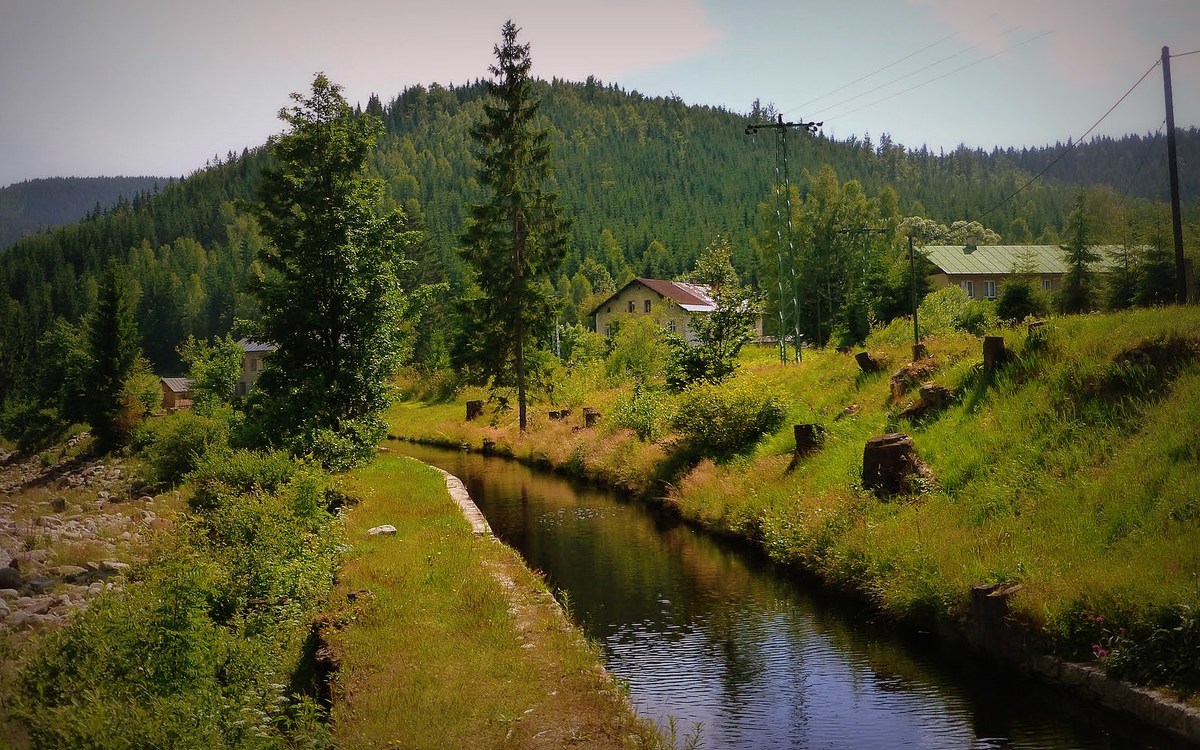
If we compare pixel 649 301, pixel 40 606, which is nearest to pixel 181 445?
pixel 40 606

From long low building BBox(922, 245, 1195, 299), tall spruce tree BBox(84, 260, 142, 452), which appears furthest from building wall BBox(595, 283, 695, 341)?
tall spruce tree BBox(84, 260, 142, 452)

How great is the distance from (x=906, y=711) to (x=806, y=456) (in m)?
11.1

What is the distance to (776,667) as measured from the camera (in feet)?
41.2

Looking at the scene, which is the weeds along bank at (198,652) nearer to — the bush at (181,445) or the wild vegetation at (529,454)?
the wild vegetation at (529,454)

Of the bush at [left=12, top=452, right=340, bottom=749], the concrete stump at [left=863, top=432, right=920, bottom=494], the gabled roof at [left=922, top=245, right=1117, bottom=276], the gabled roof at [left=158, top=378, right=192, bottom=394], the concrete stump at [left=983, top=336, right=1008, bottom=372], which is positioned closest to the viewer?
the bush at [left=12, top=452, right=340, bottom=749]

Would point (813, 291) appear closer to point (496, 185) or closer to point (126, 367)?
point (496, 185)

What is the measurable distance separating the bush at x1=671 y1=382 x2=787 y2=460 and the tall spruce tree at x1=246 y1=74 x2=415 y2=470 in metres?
9.29

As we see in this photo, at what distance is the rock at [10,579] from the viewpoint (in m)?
15.1

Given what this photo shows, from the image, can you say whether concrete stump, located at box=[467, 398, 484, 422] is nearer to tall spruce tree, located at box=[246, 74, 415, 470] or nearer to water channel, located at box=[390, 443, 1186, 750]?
tall spruce tree, located at box=[246, 74, 415, 470]

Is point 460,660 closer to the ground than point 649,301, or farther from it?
closer to the ground

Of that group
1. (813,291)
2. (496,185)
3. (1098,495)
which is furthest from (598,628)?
(813,291)

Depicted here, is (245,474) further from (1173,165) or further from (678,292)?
(678,292)

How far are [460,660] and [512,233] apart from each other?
3470 cm

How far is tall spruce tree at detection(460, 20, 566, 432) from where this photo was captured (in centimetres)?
4269
